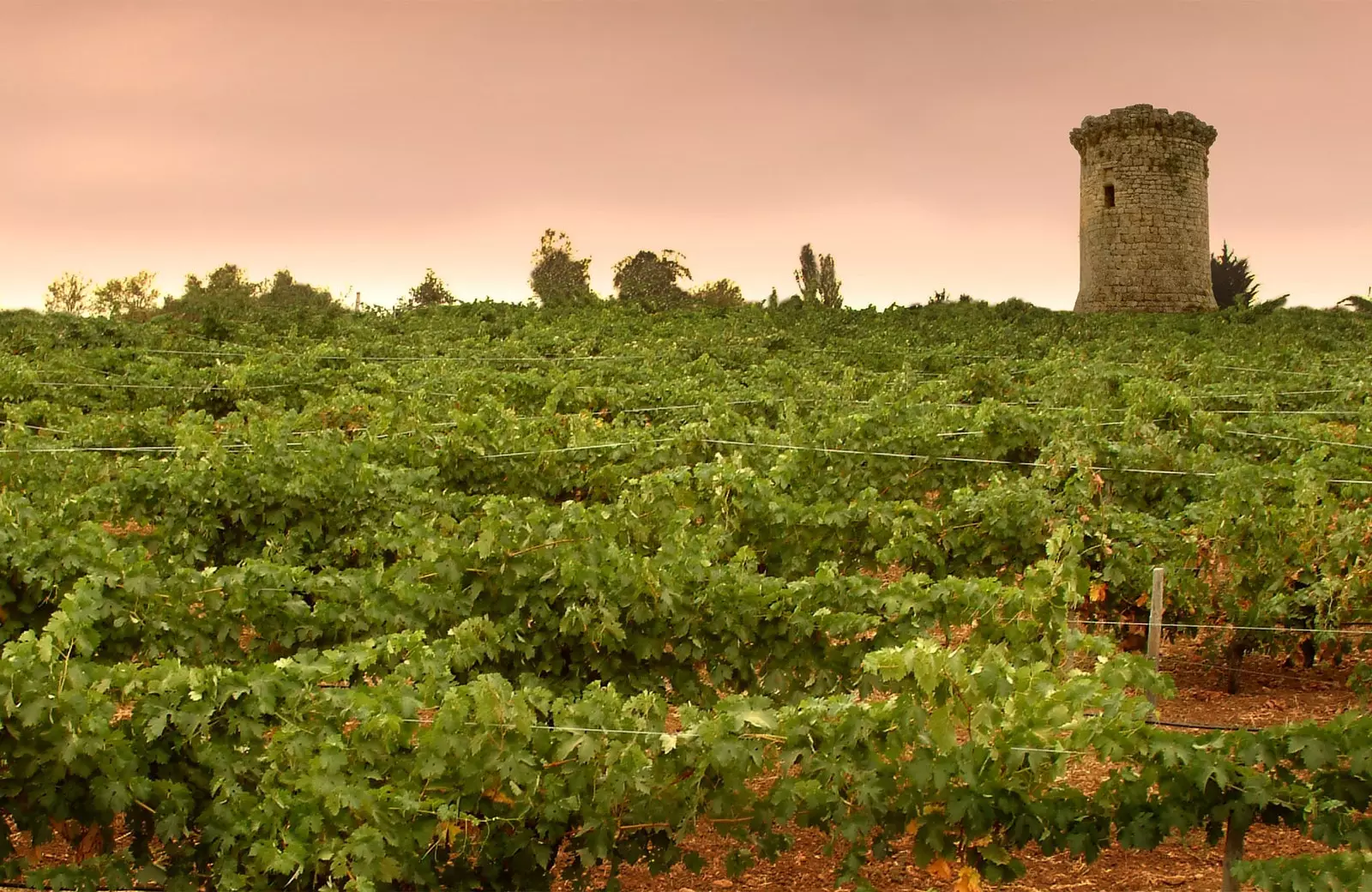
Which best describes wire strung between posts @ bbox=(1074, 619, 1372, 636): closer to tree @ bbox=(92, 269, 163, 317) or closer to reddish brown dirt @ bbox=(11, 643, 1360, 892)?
reddish brown dirt @ bbox=(11, 643, 1360, 892)

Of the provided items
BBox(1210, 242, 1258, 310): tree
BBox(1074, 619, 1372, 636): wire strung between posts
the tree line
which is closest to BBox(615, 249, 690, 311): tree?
the tree line

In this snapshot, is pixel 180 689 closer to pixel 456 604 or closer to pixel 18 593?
pixel 456 604

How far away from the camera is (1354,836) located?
4840 mm

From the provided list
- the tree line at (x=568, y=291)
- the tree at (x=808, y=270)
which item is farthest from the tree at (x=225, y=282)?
the tree at (x=808, y=270)

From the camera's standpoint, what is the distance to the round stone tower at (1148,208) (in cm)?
3077

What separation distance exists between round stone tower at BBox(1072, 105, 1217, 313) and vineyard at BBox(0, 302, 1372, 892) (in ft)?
60.9

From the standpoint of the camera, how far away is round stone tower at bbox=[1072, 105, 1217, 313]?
3077 cm

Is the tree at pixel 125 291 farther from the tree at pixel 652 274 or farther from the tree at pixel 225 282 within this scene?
the tree at pixel 652 274

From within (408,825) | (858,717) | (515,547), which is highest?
(515,547)

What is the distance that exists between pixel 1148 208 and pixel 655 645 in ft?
88.9

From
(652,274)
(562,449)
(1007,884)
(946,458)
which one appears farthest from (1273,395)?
(652,274)

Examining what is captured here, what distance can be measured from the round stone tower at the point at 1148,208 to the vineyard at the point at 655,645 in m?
18.6

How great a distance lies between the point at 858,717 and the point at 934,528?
4262mm

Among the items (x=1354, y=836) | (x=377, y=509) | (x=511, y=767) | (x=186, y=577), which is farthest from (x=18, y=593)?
(x=1354, y=836)
